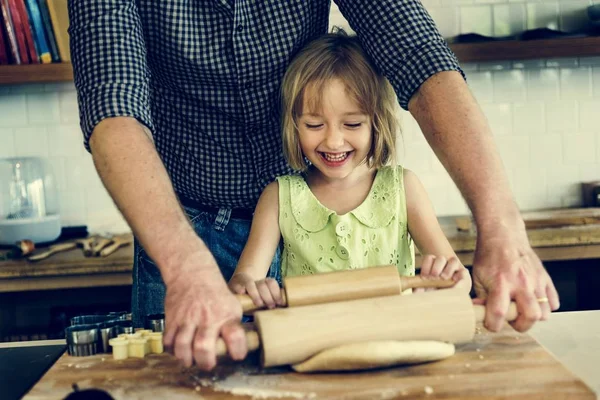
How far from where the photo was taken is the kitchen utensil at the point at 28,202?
276cm

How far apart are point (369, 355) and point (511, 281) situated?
0.78ft

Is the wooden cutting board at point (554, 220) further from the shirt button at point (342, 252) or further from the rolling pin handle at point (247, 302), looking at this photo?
the rolling pin handle at point (247, 302)

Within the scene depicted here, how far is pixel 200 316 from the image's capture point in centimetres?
95

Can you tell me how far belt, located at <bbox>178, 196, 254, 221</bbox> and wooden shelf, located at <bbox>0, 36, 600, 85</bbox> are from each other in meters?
1.29

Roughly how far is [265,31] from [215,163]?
0.98ft

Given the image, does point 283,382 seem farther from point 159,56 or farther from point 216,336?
point 159,56

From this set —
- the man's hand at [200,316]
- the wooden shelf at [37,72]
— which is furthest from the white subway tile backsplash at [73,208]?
the man's hand at [200,316]

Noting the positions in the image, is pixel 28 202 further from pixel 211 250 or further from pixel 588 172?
pixel 588 172

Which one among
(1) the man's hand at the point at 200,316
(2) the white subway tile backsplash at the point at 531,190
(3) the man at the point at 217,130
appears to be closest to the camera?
(1) the man's hand at the point at 200,316

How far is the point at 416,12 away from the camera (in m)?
1.41

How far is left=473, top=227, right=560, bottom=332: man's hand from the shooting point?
1047mm

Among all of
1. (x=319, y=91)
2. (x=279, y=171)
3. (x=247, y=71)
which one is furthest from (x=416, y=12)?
(x=279, y=171)

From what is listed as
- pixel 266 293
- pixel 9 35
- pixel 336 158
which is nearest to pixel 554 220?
pixel 336 158

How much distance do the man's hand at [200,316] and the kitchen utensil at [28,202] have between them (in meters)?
1.93
